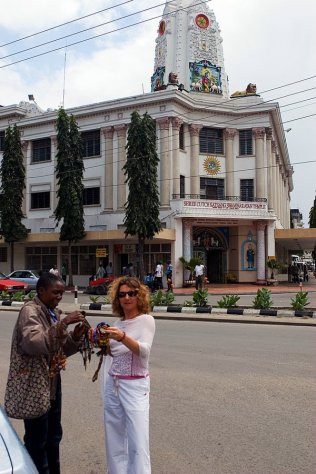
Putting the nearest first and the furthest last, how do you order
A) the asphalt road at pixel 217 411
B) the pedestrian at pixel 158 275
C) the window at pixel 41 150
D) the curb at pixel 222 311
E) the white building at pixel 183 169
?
the asphalt road at pixel 217 411, the curb at pixel 222 311, the pedestrian at pixel 158 275, the white building at pixel 183 169, the window at pixel 41 150

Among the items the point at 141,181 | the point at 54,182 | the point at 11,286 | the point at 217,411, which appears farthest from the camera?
the point at 54,182

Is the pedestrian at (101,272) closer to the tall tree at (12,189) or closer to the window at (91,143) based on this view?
the tall tree at (12,189)

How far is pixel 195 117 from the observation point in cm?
3559

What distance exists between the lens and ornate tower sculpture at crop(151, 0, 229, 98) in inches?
1501

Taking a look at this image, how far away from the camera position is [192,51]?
126ft

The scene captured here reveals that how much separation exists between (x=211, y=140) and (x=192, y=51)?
308 inches

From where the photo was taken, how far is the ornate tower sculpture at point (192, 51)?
125 feet

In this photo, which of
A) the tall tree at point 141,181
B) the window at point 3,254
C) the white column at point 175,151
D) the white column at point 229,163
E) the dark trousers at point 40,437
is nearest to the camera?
the dark trousers at point 40,437

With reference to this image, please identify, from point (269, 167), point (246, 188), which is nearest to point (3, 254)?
point (246, 188)

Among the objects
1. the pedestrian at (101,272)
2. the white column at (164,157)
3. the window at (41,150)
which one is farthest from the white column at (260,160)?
the window at (41,150)

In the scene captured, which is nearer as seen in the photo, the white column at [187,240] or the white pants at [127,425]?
the white pants at [127,425]

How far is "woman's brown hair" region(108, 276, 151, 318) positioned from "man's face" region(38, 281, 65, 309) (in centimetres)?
39

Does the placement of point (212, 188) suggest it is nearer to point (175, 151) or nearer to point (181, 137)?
point (175, 151)

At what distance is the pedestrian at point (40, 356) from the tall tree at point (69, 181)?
28.9 meters
